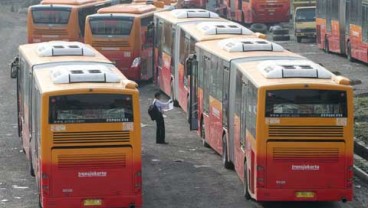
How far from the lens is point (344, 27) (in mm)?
51812

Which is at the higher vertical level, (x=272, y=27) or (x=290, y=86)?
(x=290, y=86)

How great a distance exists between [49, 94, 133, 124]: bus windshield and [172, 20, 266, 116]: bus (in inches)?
473

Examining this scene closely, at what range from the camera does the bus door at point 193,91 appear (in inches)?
1325

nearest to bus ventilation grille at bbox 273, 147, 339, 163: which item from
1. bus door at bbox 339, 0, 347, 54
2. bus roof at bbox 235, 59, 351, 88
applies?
bus roof at bbox 235, 59, 351, 88

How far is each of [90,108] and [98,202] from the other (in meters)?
1.75

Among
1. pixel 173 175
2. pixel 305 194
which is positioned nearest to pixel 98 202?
pixel 305 194

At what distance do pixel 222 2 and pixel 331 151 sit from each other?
57.8 metres

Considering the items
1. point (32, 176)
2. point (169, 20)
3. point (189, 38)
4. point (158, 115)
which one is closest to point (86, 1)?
point (169, 20)

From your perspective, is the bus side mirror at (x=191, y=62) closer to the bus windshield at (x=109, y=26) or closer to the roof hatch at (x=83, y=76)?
the roof hatch at (x=83, y=76)

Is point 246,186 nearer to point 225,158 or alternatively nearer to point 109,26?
point 225,158

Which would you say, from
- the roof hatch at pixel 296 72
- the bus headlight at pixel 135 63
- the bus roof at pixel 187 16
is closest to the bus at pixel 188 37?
the bus roof at pixel 187 16

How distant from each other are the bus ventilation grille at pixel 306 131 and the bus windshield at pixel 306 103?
226 millimetres

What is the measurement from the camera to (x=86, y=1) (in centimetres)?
5591

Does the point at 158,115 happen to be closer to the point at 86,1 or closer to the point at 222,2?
the point at 86,1
